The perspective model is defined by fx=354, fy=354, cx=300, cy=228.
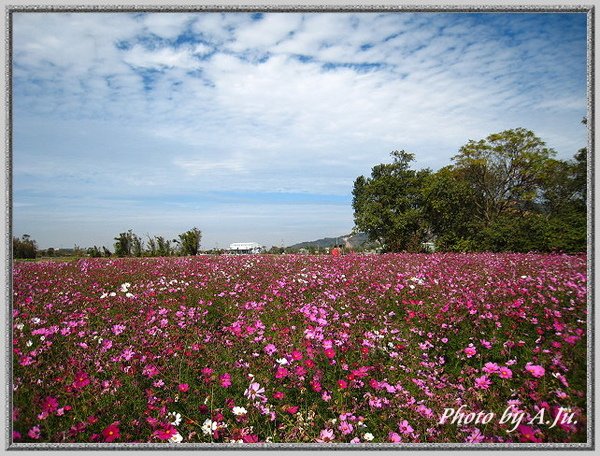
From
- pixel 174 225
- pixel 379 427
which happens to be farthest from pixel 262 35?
pixel 379 427

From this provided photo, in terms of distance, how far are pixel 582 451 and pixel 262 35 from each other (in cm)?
403

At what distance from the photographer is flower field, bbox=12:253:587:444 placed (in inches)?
86.8

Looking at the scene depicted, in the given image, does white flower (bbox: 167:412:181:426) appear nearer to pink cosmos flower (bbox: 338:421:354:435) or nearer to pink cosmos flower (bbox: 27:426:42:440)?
pink cosmos flower (bbox: 27:426:42:440)

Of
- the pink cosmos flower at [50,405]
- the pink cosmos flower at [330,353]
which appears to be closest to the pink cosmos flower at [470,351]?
the pink cosmos flower at [330,353]

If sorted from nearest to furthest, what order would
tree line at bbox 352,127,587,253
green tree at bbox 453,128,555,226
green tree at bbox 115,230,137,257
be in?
tree line at bbox 352,127,587,253
green tree at bbox 453,128,555,226
green tree at bbox 115,230,137,257

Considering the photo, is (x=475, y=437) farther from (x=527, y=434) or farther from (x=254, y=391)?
(x=254, y=391)

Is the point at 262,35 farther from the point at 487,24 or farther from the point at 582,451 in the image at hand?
the point at 582,451

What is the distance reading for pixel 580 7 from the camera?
2906 mm

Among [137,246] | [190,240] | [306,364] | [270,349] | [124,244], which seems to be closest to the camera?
[306,364]

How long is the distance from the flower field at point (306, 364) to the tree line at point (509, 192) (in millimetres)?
347

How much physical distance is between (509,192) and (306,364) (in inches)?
115

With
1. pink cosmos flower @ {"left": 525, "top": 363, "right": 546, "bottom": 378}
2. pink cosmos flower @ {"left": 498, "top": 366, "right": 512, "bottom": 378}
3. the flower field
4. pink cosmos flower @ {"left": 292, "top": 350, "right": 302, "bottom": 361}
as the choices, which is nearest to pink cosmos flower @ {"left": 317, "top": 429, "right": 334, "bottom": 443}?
the flower field

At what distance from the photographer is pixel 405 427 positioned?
2.22 m

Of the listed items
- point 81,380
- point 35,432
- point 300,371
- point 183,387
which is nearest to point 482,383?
point 300,371
